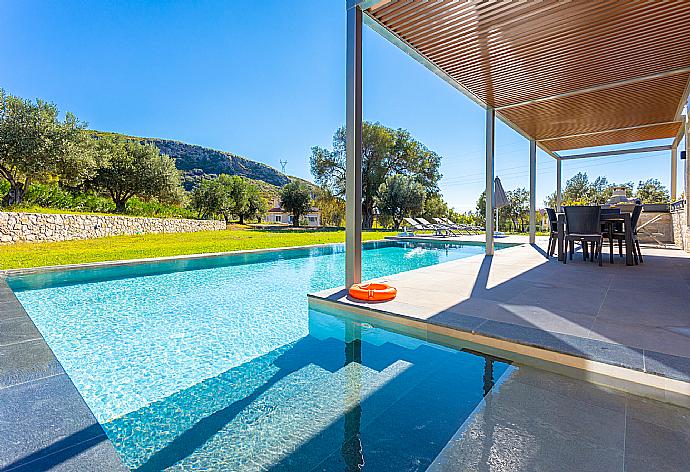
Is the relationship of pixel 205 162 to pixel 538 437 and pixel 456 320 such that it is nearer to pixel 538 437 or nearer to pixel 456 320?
pixel 456 320

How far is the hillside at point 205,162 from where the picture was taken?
2283 inches

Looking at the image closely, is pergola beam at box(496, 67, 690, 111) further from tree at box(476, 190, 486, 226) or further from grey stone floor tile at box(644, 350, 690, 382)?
tree at box(476, 190, 486, 226)

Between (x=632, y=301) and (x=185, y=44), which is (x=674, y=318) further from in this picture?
(x=185, y=44)

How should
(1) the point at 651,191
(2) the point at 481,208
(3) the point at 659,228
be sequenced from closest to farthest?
(3) the point at 659,228 < (2) the point at 481,208 < (1) the point at 651,191

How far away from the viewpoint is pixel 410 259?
28.0 feet

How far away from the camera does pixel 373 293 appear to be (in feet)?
10.7

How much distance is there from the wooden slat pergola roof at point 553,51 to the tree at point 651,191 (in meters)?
29.3

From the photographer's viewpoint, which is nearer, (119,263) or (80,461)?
(80,461)

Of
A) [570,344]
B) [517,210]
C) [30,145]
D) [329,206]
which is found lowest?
[570,344]

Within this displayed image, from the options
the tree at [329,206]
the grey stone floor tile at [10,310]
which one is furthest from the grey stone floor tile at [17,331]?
the tree at [329,206]

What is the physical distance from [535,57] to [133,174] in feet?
65.8

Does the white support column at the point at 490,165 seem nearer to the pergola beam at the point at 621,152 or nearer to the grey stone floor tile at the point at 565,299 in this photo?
the grey stone floor tile at the point at 565,299

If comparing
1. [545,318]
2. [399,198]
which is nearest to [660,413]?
[545,318]

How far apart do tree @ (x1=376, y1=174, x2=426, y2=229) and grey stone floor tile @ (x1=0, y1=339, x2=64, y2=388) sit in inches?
872
